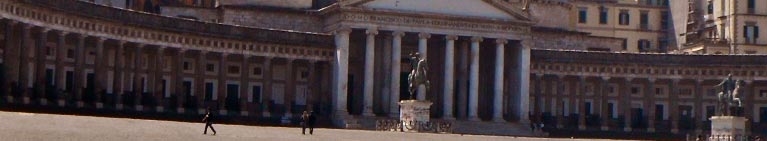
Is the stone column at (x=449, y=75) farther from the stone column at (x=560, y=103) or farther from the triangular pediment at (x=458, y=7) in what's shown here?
the stone column at (x=560, y=103)

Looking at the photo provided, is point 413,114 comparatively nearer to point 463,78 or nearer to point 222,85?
point 222,85

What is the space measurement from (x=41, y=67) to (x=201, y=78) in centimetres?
1472

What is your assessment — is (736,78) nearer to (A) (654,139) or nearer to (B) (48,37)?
(A) (654,139)

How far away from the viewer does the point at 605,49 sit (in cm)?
10769

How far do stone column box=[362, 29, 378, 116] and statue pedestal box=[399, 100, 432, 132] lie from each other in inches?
575

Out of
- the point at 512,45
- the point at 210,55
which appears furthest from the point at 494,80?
the point at 210,55

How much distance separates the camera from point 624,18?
12162 cm

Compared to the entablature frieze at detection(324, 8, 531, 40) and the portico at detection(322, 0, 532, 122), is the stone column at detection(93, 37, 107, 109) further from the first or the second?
the entablature frieze at detection(324, 8, 531, 40)

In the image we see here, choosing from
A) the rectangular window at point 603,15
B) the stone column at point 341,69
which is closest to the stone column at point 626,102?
the stone column at point 341,69

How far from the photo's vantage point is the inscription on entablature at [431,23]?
→ 89.6 meters

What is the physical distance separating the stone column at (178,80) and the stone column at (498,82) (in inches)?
703

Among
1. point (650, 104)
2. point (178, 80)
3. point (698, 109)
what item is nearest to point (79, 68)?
point (178, 80)

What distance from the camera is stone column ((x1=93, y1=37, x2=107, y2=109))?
260 ft

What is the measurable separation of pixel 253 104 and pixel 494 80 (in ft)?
44.3
